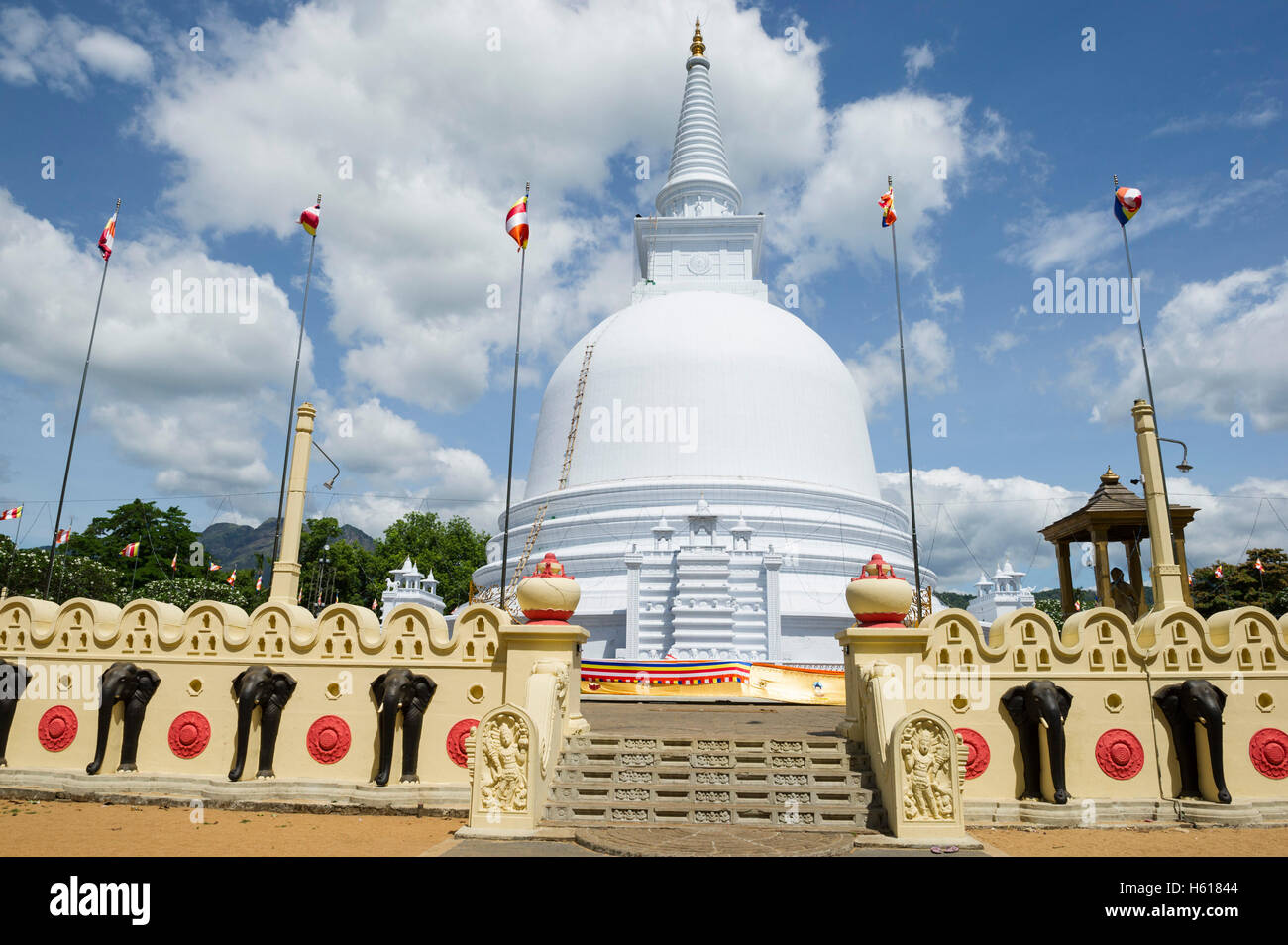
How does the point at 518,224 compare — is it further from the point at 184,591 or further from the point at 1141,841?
the point at 184,591

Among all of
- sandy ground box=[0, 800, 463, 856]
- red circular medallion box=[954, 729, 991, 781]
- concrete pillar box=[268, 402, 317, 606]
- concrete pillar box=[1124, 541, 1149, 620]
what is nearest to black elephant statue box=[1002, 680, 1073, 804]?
red circular medallion box=[954, 729, 991, 781]

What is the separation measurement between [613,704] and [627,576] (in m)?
8.49

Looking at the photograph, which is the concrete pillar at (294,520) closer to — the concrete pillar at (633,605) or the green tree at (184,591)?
the concrete pillar at (633,605)

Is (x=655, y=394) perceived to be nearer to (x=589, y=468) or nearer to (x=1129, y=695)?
(x=589, y=468)

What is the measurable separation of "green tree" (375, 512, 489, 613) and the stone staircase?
5339 cm

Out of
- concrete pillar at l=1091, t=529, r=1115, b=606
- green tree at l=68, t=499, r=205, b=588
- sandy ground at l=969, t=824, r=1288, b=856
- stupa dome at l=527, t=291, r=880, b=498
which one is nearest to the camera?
sandy ground at l=969, t=824, r=1288, b=856

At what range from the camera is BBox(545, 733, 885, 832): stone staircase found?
27.5 ft

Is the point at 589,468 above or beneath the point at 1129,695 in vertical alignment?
above

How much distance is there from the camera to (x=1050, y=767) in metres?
9.35

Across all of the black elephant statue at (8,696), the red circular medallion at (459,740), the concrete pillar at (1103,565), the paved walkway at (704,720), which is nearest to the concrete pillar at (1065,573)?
the concrete pillar at (1103,565)

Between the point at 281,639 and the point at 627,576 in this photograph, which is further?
the point at 627,576

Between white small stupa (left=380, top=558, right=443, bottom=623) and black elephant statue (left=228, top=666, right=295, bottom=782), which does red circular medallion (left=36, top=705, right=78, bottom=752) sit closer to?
black elephant statue (left=228, top=666, right=295, bottom=782)

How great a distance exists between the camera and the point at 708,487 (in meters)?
28.6

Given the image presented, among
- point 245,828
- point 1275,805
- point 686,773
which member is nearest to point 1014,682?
point 1275,805
